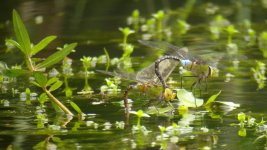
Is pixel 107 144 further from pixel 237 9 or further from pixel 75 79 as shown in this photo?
pixel 237 9

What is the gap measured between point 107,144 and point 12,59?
7.53 ft

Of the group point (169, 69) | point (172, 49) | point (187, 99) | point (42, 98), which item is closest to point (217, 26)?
point (172, 49)

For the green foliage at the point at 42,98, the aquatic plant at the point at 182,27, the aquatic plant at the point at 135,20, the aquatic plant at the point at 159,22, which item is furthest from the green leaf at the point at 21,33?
the aquatic plant at the point at 135,20

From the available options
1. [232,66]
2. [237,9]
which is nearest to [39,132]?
[232,66]

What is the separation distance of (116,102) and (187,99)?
37 centimetres

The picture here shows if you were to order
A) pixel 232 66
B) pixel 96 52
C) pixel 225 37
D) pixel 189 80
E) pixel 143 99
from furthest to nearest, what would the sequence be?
pixel 225 37 < pixel 96 52 < pixel 232 66 < pixel 189 80 < pixel 143 99

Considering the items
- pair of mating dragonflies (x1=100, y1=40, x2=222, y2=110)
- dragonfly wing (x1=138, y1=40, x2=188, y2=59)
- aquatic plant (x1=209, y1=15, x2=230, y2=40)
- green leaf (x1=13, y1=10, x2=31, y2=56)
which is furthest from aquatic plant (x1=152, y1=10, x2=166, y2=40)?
green leaf (x1=13, y1=10, x2=31, y2=56)

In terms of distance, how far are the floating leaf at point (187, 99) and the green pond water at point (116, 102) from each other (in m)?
0.04

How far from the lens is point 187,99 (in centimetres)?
360

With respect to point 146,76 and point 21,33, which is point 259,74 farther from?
point 21,33

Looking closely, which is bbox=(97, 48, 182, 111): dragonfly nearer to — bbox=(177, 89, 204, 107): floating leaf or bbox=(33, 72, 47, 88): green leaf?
bbox=(177, 89, 204, 107): floating leaf

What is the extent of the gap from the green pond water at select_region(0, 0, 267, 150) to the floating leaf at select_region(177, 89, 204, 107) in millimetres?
36

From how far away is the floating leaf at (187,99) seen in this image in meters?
3.59

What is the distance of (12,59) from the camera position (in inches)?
203
